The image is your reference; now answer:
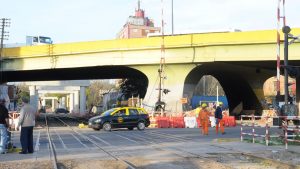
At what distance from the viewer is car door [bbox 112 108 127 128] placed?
32.4 meters

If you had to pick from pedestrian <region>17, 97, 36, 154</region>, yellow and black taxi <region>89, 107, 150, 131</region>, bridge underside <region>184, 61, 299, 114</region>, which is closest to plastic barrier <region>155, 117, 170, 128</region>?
yellow and black taxi <region>89, 107, 150, 131</region>

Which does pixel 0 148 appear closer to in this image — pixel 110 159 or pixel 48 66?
pixel 110 159

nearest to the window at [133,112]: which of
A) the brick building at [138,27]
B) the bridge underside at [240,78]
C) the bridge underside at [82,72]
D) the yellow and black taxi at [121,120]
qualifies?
the yellow and black taxi at [121,120]

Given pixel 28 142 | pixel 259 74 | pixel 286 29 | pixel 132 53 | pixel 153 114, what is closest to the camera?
pixel 28 142

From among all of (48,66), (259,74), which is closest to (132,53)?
(48,66)

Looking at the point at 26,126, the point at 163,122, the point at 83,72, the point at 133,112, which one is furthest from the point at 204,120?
the point at 83,72

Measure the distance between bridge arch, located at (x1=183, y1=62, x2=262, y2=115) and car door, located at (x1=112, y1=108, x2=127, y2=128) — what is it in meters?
11.9

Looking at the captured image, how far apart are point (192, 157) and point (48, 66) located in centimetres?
3403

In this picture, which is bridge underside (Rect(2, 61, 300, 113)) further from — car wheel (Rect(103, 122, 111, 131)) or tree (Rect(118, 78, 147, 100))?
car wheel (Rect(103, 122, 111, 131))

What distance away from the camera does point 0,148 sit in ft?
54.4

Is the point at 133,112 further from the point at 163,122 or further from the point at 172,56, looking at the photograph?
the point at 172,56

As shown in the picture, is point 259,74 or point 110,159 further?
point 259,74

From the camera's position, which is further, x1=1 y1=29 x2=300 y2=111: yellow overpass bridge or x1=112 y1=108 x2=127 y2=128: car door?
x1=1 y1=29 x2=300 y2=111: yellow overpass bridge

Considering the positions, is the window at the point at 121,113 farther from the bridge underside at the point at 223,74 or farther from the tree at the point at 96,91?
the tree at the point at 96,91
